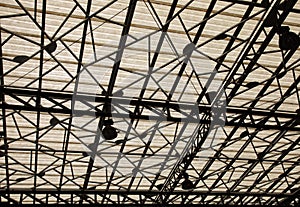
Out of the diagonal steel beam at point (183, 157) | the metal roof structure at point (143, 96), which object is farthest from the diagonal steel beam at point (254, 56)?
the diagonal steel beam at point (183, 157)

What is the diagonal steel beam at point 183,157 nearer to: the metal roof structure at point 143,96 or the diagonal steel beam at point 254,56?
the metal roof structure at point 143,96

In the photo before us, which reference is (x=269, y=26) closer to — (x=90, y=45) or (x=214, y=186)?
(x=90, y=45)

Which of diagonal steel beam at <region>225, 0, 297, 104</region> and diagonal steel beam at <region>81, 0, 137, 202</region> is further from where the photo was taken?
diagonal steel beam at <region>225, 0, 297, 104</region>

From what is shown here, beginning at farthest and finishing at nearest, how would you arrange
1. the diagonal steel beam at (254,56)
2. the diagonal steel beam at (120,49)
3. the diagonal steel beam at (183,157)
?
the diagonal steel beam at (183,157) < the diagonal steel beam at (254,56) < the diagonal steel beam at (120,49)

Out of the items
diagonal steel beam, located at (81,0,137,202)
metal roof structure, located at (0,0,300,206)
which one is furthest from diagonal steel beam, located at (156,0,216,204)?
diagonal steel beam, located at (81,0,137,202)

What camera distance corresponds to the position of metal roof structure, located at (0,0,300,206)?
14.2 meters

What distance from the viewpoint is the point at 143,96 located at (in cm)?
1720

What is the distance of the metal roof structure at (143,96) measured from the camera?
46.8 feet

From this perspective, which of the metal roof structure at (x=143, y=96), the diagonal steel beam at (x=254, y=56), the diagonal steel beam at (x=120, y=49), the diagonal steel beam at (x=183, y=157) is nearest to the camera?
the diagonal steel beam at (x=120, y=49)

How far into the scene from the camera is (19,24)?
13750 millimetres

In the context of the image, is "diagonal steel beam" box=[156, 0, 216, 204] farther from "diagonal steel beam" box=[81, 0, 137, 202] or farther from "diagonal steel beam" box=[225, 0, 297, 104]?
"diagonal steel beam" box=[81, 0, 137, 202]

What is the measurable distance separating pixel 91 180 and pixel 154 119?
6200mm

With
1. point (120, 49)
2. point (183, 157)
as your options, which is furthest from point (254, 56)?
point (183, 157)

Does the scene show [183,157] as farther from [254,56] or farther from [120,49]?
[120,49]
